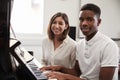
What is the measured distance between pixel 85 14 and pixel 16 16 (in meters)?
2.29

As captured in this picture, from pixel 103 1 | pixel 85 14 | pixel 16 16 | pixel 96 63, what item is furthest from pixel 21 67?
pixel 103 1

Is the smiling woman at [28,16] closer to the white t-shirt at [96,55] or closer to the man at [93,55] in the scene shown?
the man at [93,55]

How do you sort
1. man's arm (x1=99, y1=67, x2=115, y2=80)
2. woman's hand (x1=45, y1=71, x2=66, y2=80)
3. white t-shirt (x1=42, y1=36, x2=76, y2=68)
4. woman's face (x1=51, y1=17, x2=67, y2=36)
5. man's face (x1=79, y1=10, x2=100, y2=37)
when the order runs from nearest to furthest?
woman's hand (x1=45, y1=71, x2=66, y2=80), man's arm (x1=99, y1=67, x2=115, y2=80), man's face (x1=79, y1=10, x2=100, y2=37), white t-shirt (x1=42, y1=36, x2=76, y2=68), woman's face (x1=51, y1=17, x2=67, y2=36)

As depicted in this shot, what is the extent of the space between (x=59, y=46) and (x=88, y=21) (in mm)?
628

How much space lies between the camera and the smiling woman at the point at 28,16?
3.65m

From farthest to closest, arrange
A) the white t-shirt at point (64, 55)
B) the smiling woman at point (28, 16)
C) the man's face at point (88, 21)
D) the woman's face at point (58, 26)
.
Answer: the smiling woman at point (28, 16) < the woman's face at point (58, 26) < the white t-shirt at point (64, 55) < the man's face at point (88, 21)

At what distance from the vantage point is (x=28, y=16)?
3.69m

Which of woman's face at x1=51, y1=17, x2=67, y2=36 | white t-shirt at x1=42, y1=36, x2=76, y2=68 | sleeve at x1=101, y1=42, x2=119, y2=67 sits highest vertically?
woman's face at x1=51, y1=17, x2=67, y2=36

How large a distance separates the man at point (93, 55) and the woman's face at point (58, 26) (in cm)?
67

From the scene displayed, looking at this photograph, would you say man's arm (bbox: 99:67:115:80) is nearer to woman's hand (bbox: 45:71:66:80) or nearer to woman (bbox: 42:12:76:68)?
woman's hand (bbox: 45:71:66:80)

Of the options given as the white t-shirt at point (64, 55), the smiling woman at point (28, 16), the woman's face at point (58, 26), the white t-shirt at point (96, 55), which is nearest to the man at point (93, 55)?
the white t-shirt at point (96, 55)

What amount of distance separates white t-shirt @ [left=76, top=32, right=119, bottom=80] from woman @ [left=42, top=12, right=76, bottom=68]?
479mm

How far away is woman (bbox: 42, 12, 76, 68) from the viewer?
2080 mm

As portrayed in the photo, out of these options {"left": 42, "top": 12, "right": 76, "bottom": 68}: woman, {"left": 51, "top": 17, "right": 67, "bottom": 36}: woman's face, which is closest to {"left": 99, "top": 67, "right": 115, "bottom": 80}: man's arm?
{"left": 42, "top": 12, "right": 76, "bottom": 68}: woman
